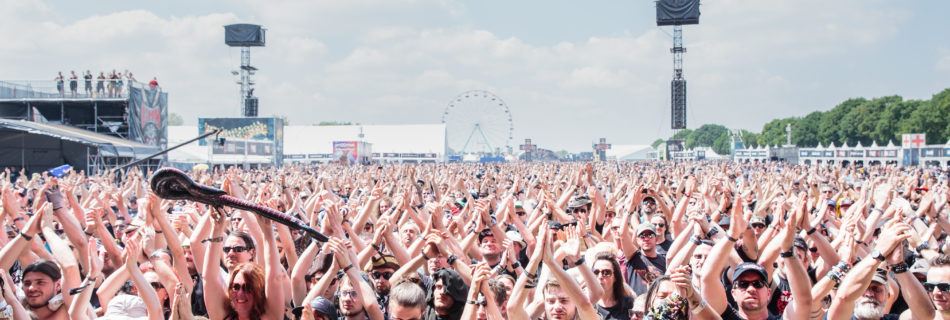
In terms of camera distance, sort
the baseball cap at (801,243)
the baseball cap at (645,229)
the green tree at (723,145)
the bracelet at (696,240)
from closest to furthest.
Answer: the bracelet at (696,240)
the baseball cap at (801,243)
the baseball cap at (645,229)
the green tree at (723,145)

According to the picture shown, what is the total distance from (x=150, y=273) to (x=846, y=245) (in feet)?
14.2

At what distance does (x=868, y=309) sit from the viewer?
462 cm

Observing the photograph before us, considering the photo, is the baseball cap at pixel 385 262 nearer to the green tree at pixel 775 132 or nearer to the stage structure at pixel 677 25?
the stage structure at pixel 677 25

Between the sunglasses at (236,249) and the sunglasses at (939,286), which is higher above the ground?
the sunglasses at (236,249)

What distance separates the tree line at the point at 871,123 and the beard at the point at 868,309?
5894cm

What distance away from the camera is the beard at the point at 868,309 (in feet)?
15.1

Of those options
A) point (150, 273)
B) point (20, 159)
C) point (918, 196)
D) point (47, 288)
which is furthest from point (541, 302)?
point (20, 159)

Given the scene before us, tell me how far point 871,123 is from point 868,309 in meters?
97.1

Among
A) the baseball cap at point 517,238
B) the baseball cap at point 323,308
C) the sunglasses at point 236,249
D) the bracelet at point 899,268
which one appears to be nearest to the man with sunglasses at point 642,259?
the baseball cap at point 517,238

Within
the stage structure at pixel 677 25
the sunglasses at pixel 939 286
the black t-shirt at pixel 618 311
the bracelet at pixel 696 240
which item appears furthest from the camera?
the stage structure at pixel 677 25

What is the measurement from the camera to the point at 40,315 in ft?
14.5

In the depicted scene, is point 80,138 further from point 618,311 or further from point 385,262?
point 618,311

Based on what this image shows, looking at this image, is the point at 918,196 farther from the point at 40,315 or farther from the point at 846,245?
the point at 40,315

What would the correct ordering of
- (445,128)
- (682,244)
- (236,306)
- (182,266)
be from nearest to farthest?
(236,306), (182,266), (682,244), (445,128)
